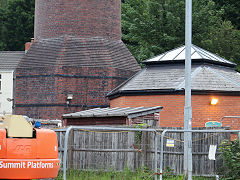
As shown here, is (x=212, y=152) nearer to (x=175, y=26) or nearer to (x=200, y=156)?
(x=200, y=156)

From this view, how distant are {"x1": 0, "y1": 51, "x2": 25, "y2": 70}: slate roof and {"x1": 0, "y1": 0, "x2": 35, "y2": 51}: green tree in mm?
13540

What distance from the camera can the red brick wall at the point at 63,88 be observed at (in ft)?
120

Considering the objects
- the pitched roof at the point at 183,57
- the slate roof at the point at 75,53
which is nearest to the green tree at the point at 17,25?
the slate roof at the point at 75,53

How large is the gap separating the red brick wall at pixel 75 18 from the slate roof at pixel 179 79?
24.7ft

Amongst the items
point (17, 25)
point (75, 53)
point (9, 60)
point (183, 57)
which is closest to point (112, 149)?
point (183, 57)

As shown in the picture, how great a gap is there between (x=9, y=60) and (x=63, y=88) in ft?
48.8

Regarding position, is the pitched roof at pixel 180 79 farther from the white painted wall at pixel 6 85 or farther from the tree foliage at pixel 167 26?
the white painted wall at pixel 6 85

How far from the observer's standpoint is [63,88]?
3656 cm

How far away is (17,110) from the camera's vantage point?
3825 cm

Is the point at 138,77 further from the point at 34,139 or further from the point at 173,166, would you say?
the point at 34,139

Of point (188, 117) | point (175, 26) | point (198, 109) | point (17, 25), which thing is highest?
point (17, 25)

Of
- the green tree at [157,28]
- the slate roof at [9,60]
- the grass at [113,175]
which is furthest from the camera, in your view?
the slate roof at [9,60]

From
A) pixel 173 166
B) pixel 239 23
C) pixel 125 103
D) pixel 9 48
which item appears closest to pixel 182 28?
pixel 239 23

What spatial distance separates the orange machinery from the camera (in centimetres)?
1108
